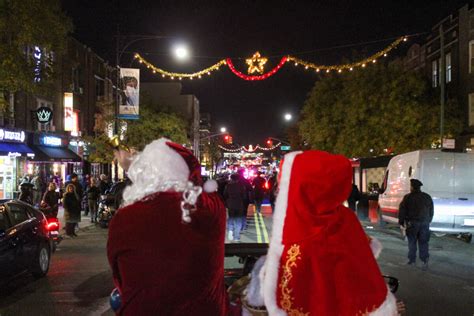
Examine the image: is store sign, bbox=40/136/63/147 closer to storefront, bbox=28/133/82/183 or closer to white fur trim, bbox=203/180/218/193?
storefront, bbox=28/133/82/183

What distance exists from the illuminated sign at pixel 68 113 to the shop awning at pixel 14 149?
398 cm

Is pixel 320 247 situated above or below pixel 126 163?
below

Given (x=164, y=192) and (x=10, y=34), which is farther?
(x=10, y=34)

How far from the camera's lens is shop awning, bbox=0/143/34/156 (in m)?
23.0

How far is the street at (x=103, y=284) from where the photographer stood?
7.64 metres

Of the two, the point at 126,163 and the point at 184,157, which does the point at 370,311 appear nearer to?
the point at 184,157

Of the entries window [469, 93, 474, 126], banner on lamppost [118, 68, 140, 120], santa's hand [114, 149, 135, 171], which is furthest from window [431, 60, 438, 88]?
santa's hand [114, 149, 135, 171]

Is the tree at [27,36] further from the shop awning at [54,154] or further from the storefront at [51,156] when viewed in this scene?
the storefront at [51,156]

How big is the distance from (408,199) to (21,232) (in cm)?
715

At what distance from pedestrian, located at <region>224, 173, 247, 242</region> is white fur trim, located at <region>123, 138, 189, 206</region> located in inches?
425

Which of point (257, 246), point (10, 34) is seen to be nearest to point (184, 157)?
point (257, 246)

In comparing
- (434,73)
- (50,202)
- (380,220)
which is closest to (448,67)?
(434,73)

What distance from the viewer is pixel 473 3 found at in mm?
29484

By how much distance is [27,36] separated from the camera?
1348cm
